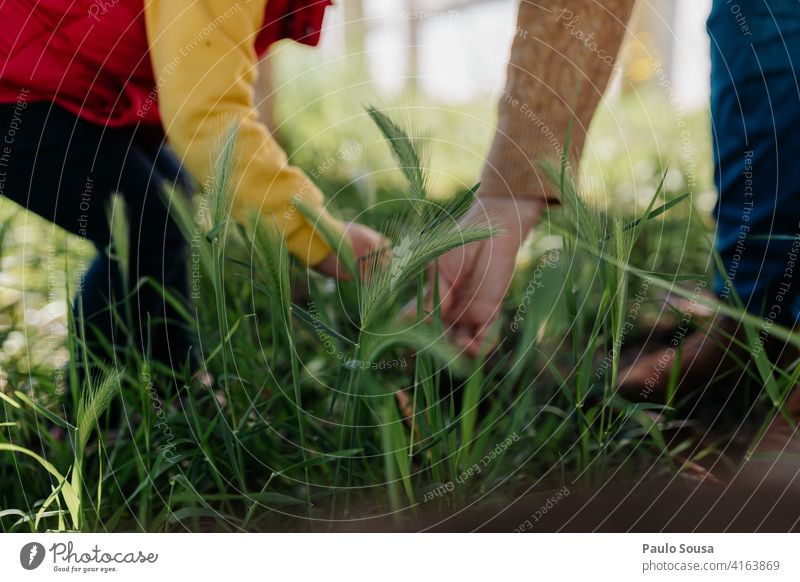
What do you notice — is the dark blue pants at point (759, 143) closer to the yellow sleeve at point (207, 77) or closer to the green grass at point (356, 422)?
the green grass at point (356, 422)

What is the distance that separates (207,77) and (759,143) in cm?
43

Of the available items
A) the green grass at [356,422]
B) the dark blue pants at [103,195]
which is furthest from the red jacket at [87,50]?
the green grass at [356,422]

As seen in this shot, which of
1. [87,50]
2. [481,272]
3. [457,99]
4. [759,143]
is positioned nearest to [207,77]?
[87,50]

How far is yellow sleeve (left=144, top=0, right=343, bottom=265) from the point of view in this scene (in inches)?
21.3

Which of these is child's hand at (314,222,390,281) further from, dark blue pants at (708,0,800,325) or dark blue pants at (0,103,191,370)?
dark blue pants at (708,0,800,325)

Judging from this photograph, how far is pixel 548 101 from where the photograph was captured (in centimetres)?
59

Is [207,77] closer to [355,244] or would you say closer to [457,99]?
[355,244]

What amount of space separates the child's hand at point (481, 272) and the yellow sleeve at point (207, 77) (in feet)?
0.46

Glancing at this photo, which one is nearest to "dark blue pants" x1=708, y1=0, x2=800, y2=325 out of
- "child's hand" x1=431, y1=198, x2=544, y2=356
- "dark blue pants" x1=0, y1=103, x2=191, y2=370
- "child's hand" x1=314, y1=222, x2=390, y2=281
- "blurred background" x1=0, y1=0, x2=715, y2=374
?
"blurred background" x1=0, y1=0, x2=715, y2=374

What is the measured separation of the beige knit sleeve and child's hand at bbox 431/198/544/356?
15mm

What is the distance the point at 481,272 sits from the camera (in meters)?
0.61

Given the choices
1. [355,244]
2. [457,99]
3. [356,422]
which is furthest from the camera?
[457,99]

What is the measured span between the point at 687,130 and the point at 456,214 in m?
1.03

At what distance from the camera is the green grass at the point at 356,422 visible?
48 centimetres
